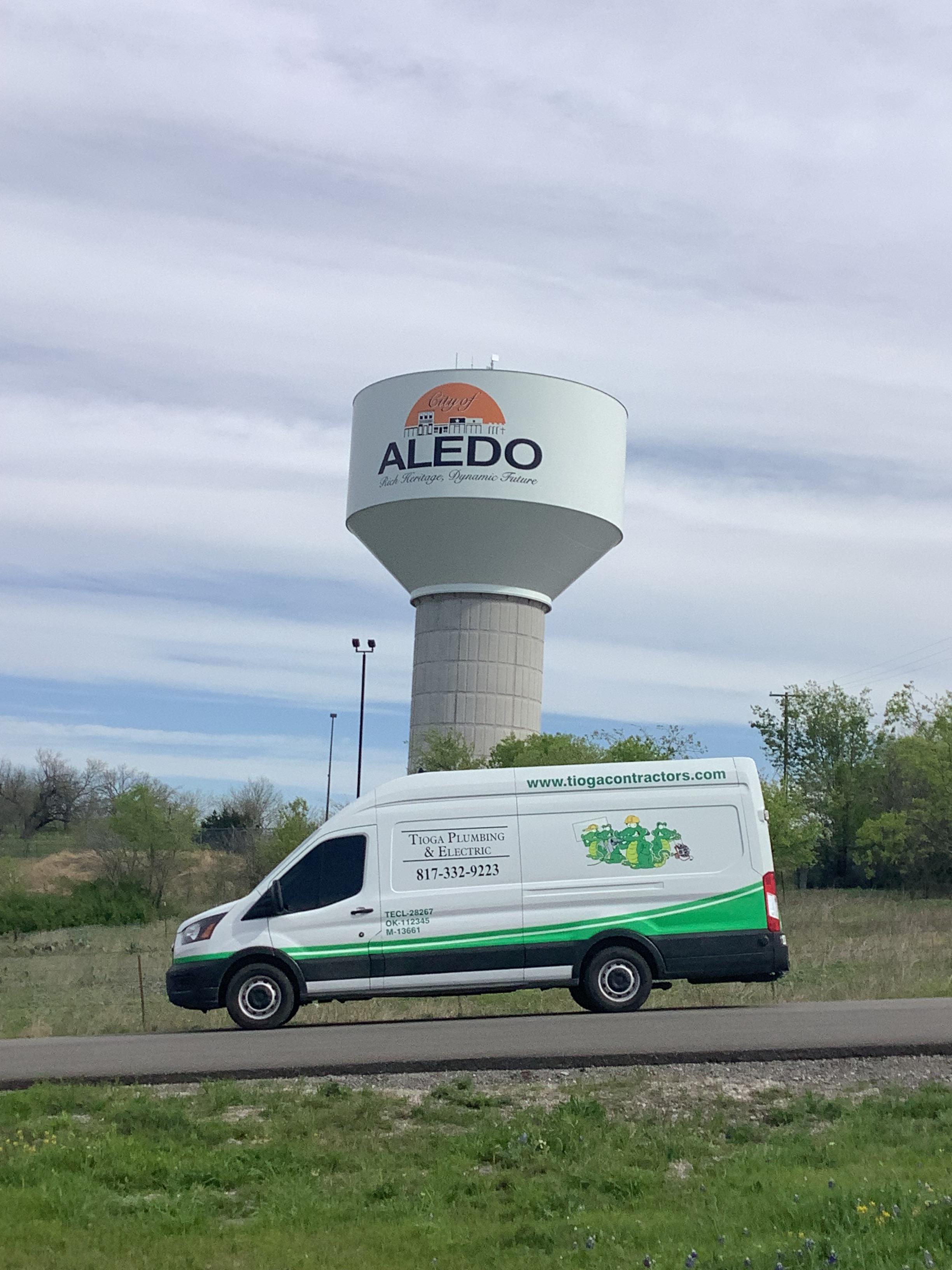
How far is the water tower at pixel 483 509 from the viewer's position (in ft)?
131

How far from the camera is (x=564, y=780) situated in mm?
15281

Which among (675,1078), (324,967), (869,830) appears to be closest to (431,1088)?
(675,1078)

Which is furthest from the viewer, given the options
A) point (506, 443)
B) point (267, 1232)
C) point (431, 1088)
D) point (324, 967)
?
point (506, 443)

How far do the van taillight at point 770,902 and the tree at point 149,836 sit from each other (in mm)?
54912

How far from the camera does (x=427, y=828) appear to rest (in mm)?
15008

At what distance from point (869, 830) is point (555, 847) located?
41.7 meters

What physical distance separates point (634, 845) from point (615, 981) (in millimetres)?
1433

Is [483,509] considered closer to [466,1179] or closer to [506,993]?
[506,993]

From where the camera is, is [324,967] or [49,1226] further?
[324,967]

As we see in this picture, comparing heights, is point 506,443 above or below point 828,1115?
above

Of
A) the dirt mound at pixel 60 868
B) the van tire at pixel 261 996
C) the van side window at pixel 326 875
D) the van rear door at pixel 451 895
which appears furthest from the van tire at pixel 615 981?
the dirt mound at pixel 60 868

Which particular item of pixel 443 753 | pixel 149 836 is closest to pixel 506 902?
pixel 443 753

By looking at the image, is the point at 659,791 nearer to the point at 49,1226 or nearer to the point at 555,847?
the point at 555,847

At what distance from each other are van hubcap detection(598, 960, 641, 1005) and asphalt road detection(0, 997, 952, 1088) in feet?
1.21
